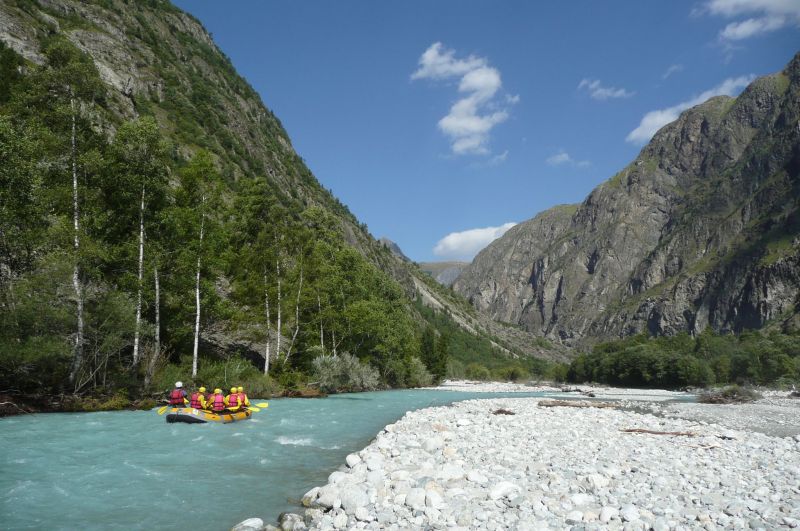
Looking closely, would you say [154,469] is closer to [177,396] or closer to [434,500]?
[434,500]

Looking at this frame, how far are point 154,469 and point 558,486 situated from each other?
32.1 feet

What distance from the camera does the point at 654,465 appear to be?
1173 cm

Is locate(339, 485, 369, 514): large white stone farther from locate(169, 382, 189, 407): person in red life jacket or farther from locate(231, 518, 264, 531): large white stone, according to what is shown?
locate(169, 382, 189, 407): person in red life jacket

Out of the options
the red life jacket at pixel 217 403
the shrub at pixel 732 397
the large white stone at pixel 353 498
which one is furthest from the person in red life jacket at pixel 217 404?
the shrub at pixel 732 397

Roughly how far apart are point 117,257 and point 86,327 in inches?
206

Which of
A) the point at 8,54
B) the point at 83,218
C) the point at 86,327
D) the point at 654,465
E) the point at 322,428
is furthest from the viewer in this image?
the point at 8,54

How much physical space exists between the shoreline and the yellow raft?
9031 millimetres

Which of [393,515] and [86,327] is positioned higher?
[86,327]

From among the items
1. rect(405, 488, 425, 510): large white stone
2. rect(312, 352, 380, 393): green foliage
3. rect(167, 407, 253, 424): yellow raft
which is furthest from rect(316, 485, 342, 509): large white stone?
rect(312, 352, 380, 393): green foliage

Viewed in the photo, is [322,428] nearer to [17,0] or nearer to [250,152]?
[17,0]

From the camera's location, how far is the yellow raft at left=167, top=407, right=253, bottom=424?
1983 centimetres

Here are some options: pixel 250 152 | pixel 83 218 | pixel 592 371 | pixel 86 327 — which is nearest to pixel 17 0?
pixel 250 152

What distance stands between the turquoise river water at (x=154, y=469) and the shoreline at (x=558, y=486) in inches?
58.7

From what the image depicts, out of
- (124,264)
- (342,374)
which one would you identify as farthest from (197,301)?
(342,374)
